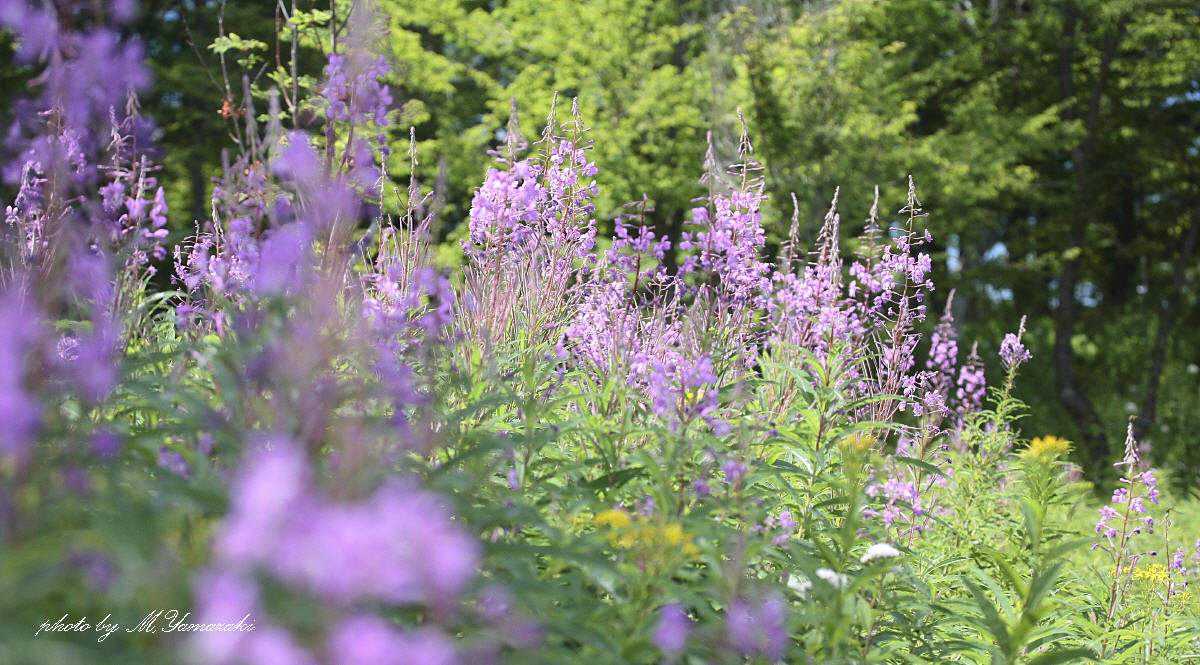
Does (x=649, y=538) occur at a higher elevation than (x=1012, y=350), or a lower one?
higher

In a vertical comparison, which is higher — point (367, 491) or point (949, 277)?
point (367, 491)

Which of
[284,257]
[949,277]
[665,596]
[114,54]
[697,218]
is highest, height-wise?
[114,54]

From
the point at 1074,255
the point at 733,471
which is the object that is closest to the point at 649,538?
the point at 733,471

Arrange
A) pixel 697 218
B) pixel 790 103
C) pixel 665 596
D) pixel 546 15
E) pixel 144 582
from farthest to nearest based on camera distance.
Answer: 1. pixel 546 15
2. pixel 790 103
3. pixel 697 218
4. pixel 665 596
5. pixel 144 582

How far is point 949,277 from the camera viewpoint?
16688 millimetres

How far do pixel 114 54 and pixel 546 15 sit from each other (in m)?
14.0

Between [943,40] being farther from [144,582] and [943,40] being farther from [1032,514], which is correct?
[144,582]

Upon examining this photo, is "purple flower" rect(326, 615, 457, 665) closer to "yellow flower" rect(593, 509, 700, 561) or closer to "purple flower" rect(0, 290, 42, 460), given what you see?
"purple flower" rect(0, 290, 42, 460)

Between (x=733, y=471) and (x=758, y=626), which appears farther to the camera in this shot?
(x=733, y=471)

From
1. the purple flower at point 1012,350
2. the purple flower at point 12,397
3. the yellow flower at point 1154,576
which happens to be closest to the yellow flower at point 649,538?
the purple flower at point 12,397

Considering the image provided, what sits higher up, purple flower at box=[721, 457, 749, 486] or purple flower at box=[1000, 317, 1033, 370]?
purple flower at box=[721, 457, 749, 486]

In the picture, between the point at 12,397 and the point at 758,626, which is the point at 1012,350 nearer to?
the point at 758,626

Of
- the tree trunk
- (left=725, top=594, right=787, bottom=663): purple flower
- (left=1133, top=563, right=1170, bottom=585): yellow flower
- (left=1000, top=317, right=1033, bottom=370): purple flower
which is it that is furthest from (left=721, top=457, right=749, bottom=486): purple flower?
the tree trunk

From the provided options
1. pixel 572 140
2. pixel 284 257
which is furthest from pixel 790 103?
pixel 284 257
